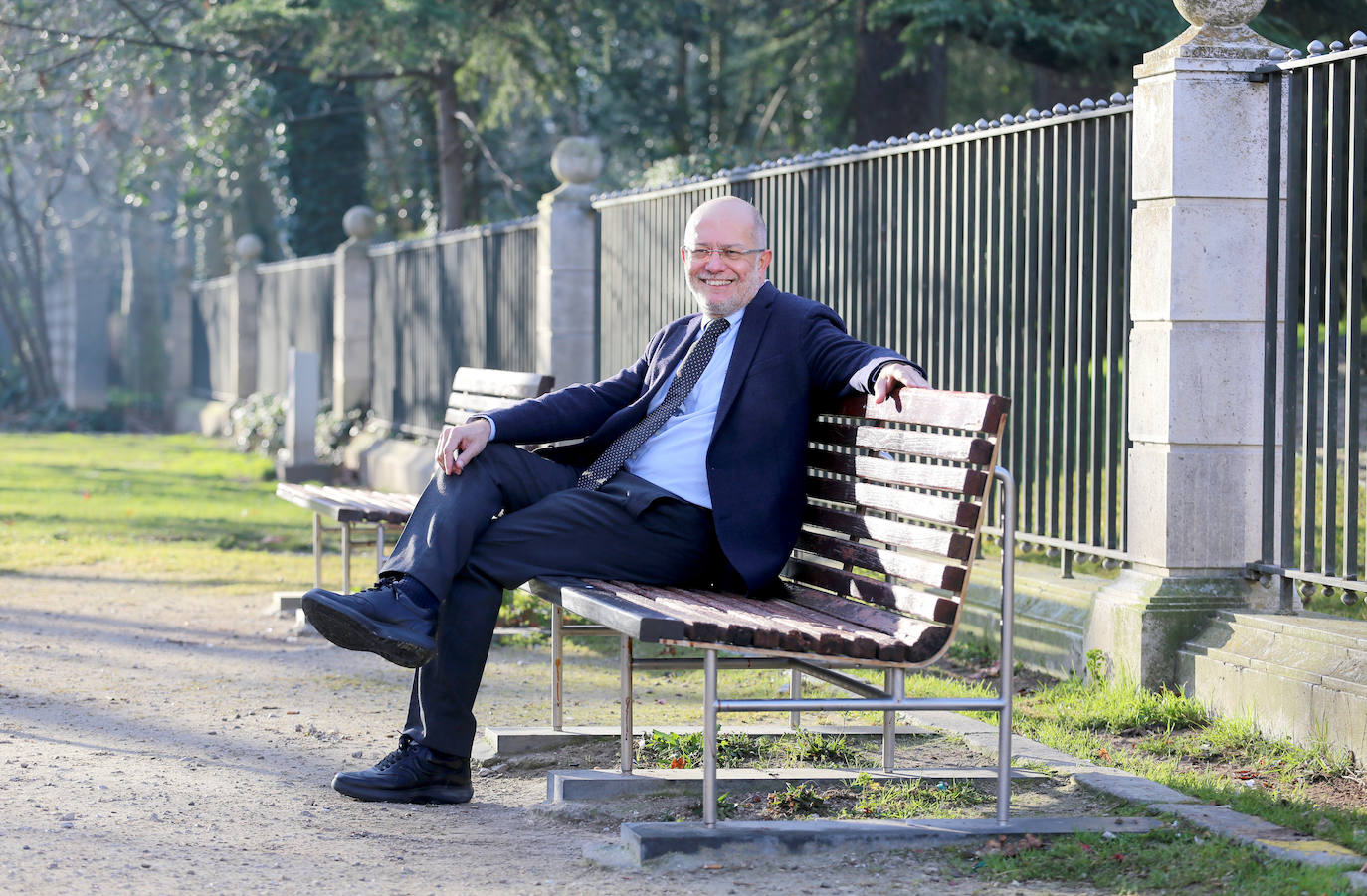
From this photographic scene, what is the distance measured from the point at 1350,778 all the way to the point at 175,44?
47.4 feet

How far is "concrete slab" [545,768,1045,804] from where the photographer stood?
15.1 feet

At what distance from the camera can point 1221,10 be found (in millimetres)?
5773

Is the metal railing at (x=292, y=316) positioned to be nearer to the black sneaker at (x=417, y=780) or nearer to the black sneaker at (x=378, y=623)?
the black sneaker at (x=417, y=780)

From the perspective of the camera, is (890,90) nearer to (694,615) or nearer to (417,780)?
(417,780)

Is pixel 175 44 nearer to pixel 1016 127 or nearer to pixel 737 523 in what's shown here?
pixel 1016 127

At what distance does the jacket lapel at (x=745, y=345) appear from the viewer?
15.6ft

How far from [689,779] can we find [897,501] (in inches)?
36.9

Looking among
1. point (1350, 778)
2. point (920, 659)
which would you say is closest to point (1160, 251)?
point (1350, 778)

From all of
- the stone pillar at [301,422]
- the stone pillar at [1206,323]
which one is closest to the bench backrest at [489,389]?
the stone pillar at [1206,323]

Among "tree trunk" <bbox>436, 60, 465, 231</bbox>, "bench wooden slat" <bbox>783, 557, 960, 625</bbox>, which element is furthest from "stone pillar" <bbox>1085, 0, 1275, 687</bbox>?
"tree trunk" <bbox>436, 60, 465, 231</bbox>

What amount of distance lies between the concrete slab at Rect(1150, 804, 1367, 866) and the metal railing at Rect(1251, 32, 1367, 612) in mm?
1185

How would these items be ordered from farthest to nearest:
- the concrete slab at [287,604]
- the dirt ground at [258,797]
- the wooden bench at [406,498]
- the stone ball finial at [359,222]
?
the stone ball finial at [359,222] → the concrete slab at [287,604] → the wooden bench at [406,498] → the dirt ground at [258,797]

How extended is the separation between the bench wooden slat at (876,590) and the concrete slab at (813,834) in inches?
20.2

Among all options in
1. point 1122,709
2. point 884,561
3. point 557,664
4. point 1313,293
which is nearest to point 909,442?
point 884,561
